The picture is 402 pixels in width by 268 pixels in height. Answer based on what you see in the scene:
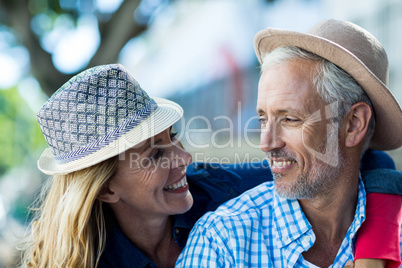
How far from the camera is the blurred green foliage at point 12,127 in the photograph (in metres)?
30.3

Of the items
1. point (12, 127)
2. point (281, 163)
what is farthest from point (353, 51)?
point (12, 127)

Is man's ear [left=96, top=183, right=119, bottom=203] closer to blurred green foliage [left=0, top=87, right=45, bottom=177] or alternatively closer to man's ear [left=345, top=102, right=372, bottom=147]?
man's ear [left=345, top=102, right=372, bottom=147]

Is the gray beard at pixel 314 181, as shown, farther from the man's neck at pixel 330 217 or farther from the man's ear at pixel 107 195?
the man's ear at pixel 107 195

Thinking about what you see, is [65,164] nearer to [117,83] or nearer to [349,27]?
[117,83]

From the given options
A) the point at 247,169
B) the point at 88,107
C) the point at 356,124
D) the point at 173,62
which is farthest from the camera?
the point at 173,62

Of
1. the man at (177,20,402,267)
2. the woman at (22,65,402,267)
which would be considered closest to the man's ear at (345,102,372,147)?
the man at (177,20,402,267)

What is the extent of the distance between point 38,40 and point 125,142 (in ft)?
11.1

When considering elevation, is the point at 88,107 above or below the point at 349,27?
below

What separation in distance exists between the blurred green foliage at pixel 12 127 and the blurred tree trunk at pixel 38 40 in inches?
1011

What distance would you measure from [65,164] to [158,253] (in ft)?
2.70

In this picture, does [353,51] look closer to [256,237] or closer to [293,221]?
[293,221]

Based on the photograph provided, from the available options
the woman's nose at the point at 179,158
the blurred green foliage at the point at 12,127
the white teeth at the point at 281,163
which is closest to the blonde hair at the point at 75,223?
the woman's nose at the point at 179,158

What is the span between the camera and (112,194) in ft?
8.46

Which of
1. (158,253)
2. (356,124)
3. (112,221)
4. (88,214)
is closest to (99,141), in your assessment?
(88,214)
